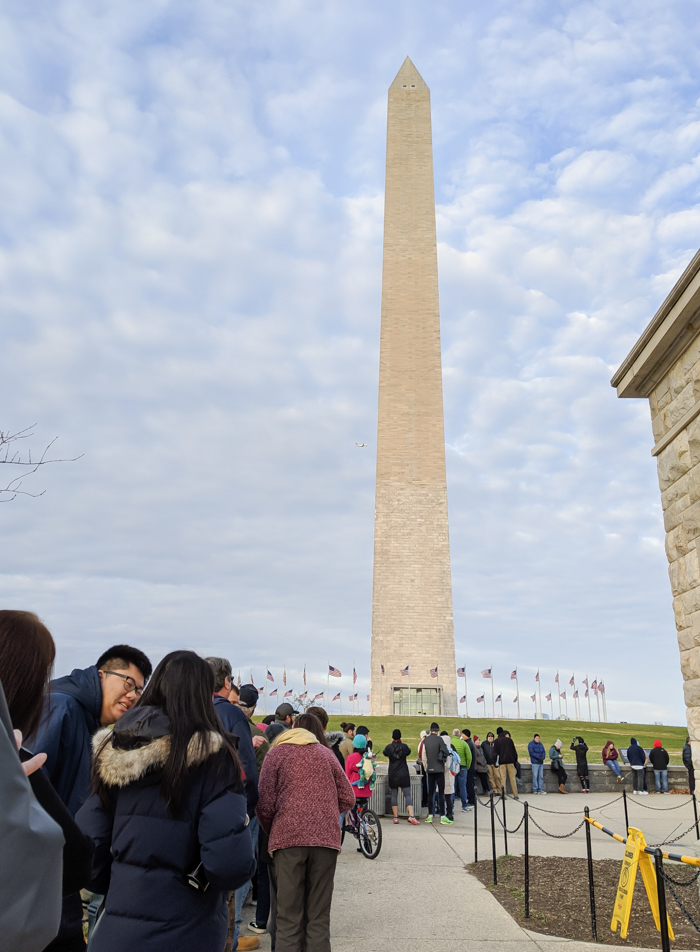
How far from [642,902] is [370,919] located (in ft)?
8.00

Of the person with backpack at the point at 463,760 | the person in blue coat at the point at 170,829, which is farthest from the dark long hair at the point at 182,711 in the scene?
the person with backpack at the point at 463,760

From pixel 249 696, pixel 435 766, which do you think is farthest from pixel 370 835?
pixel 249 696

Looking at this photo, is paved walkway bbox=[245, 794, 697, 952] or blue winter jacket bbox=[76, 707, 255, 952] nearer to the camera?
blue winter jacket bbox=[76, 707, 255, 952]

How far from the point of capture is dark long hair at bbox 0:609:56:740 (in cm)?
192

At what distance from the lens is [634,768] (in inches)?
665

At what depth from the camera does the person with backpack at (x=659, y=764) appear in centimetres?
1680

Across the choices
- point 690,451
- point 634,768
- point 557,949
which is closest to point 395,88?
point 634,768

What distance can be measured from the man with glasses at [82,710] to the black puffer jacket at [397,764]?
8.89 m

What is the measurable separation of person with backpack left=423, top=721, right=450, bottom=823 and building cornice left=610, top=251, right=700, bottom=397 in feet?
22.7

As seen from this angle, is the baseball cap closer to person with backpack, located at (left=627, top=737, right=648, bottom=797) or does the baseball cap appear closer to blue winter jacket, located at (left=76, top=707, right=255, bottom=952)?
blue winter jacket, located at (left=76, top=707, right=255, bottom=952)

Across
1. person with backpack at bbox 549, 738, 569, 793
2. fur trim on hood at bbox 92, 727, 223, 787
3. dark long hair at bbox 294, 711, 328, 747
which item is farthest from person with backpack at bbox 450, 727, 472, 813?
fur trim on hood at bbox 92, 727, 223, 787

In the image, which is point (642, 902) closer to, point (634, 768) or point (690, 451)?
point (690, 451)

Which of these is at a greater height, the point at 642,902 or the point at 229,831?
the point at 229,831

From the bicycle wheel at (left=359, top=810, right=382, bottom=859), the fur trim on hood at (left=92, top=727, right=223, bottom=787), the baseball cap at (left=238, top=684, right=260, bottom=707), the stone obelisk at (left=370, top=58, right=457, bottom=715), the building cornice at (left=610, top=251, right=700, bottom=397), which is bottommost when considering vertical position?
the bicycle wheel at (left=359, top=810, right=382, bottom=859)
